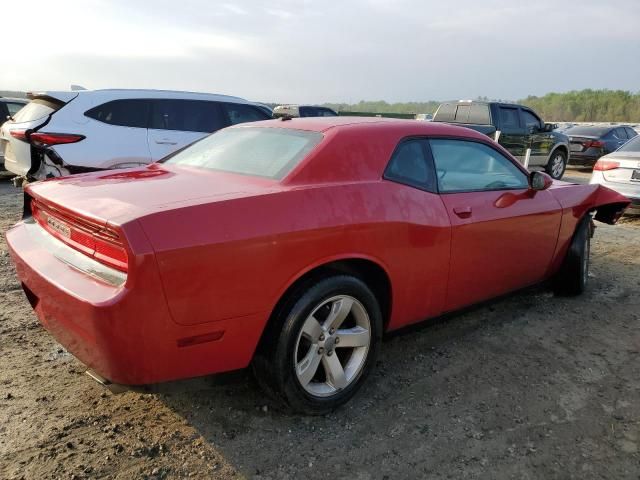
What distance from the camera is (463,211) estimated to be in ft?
10.3

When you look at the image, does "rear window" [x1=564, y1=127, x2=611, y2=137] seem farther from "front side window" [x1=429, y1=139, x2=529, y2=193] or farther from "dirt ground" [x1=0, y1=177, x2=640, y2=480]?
"dirt ground" [x1=0, y1=177, x2=640, y2=480]

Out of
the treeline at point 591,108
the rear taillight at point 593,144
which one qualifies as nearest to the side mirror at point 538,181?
the rear taillight at point 593,144

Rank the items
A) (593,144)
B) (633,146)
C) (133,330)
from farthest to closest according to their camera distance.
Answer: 1. (593,144)
2. (633,146)
3. (133,330)

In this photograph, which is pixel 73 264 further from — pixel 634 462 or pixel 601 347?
pixel 601 347

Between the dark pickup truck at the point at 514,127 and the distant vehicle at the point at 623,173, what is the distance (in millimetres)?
3462

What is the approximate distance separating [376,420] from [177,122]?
19.3ft

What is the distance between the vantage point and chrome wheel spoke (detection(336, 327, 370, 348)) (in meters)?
2.61

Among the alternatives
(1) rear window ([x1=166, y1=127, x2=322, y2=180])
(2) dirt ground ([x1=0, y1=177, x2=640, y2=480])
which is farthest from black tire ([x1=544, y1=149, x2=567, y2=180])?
(1) rear window ([x1=166, y1=127, x2=322, y2=180])

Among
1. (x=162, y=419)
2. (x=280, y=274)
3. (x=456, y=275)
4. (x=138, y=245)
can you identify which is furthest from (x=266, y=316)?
(x=456, y=275)

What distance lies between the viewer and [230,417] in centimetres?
258

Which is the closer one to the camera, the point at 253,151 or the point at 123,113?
the point at 253,151

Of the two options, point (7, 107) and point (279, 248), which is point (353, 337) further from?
point (7, 107)

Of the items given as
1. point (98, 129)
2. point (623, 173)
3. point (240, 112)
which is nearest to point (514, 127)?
point (623, 173)

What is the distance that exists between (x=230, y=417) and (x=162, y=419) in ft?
1.12
